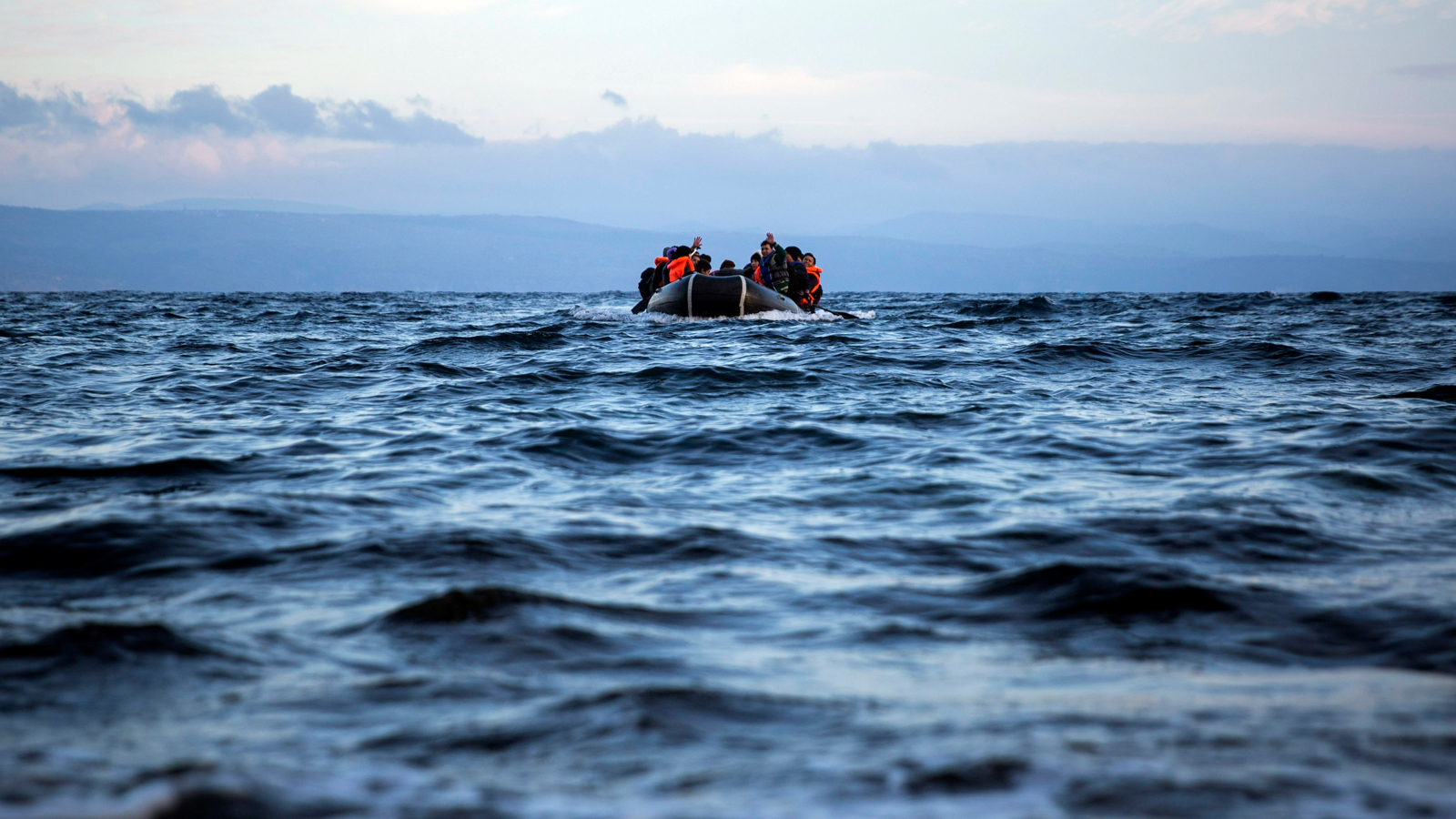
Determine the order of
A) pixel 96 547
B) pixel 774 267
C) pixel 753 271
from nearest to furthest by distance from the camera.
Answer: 1. pixel 96 547
2. pixel 753 271
3. pixel 774 267

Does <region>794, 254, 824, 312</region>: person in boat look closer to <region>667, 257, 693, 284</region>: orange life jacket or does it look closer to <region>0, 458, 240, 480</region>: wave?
<region>667, 257, 693, 284</region>: orange life jacket

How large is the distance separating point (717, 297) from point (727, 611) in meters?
19.0

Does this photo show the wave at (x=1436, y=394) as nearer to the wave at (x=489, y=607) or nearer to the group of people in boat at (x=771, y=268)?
the wave at (x=489, y=607)

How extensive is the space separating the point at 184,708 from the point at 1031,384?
37.4ft

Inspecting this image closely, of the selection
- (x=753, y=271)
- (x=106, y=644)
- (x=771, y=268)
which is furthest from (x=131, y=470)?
(x=771, y=268)

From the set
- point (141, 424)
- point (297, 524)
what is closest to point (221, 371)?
point (141, 424)

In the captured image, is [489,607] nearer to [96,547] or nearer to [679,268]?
[96,547]

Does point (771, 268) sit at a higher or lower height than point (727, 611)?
higher

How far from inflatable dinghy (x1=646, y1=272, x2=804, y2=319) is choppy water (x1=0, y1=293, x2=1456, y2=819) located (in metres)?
12.6

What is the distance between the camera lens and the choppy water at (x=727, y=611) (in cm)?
240

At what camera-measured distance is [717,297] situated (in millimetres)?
22750

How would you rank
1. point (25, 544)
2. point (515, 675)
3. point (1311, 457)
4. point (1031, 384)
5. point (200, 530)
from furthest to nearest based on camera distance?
point (1031, 384), point (1311, 457), point (200, 530), point (25, 544), point (515, 675)

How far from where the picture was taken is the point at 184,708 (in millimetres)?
2826

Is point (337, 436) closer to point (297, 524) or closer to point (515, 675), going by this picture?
point (297, 524)
